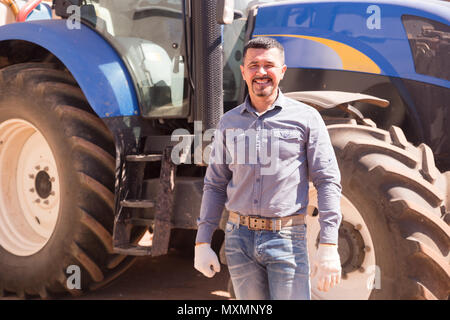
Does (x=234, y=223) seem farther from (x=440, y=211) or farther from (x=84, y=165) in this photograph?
(x=84, y=165)

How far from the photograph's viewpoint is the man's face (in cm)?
218

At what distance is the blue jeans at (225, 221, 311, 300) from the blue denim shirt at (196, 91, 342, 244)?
0.28 feet

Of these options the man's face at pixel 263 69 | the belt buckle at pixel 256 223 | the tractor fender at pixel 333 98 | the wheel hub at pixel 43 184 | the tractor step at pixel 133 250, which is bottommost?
the tractor step at pixel 133 250

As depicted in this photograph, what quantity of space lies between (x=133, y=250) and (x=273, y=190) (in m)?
1.69

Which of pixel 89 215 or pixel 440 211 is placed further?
pixel 89 215

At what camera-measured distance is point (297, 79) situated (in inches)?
154

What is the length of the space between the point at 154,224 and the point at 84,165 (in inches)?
25.0

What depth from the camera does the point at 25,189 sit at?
452cm

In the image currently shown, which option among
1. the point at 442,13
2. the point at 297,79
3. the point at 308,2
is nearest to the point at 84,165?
the point at 297,79

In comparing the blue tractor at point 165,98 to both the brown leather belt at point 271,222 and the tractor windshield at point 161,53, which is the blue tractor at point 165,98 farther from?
the brown leather belt at point 271,222

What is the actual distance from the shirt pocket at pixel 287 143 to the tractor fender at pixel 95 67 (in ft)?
6.03

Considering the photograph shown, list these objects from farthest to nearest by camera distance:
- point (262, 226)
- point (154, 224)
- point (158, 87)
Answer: point (158, 87)
point (154, 224)
point (262, 226)

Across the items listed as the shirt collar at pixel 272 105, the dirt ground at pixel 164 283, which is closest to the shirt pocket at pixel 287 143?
the shirt collar at pixel 272 105

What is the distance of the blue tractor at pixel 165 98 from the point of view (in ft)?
11.6
